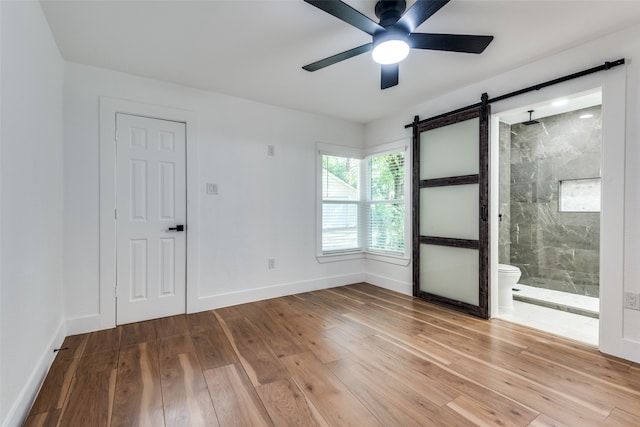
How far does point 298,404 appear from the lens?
5.48 feet

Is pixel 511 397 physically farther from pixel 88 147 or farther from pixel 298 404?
pixel 88 147

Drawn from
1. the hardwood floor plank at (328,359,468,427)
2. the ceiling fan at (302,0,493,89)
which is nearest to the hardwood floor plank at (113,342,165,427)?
the hardwood floor plank at (328,359,468,427)

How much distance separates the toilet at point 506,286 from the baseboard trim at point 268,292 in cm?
186

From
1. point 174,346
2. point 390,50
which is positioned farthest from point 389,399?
point 390,50

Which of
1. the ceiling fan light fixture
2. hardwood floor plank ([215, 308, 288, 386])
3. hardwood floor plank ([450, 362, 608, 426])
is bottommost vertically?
hardwood floor plank ([215, 308, 288, 386])

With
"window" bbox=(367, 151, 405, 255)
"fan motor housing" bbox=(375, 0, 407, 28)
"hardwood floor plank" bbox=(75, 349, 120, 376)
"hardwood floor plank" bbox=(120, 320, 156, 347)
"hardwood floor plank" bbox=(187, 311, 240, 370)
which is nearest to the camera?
"fan motor housing" bbox=(375, 0, 407, 28)

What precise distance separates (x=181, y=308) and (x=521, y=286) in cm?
467

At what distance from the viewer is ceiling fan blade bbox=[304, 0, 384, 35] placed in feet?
5.03

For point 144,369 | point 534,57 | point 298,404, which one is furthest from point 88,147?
point 534,57

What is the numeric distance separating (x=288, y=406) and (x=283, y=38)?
2.53 meters

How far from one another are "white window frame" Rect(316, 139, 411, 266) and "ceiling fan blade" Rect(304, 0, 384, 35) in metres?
2.26

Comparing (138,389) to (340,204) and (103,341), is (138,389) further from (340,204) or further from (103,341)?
(340,204)

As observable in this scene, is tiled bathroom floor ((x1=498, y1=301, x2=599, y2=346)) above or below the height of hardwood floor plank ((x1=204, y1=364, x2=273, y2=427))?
below

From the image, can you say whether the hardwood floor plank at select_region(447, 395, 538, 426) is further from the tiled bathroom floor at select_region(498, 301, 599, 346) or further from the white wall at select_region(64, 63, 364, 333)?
the white wall at select_region(64, 63, 364, 333)
